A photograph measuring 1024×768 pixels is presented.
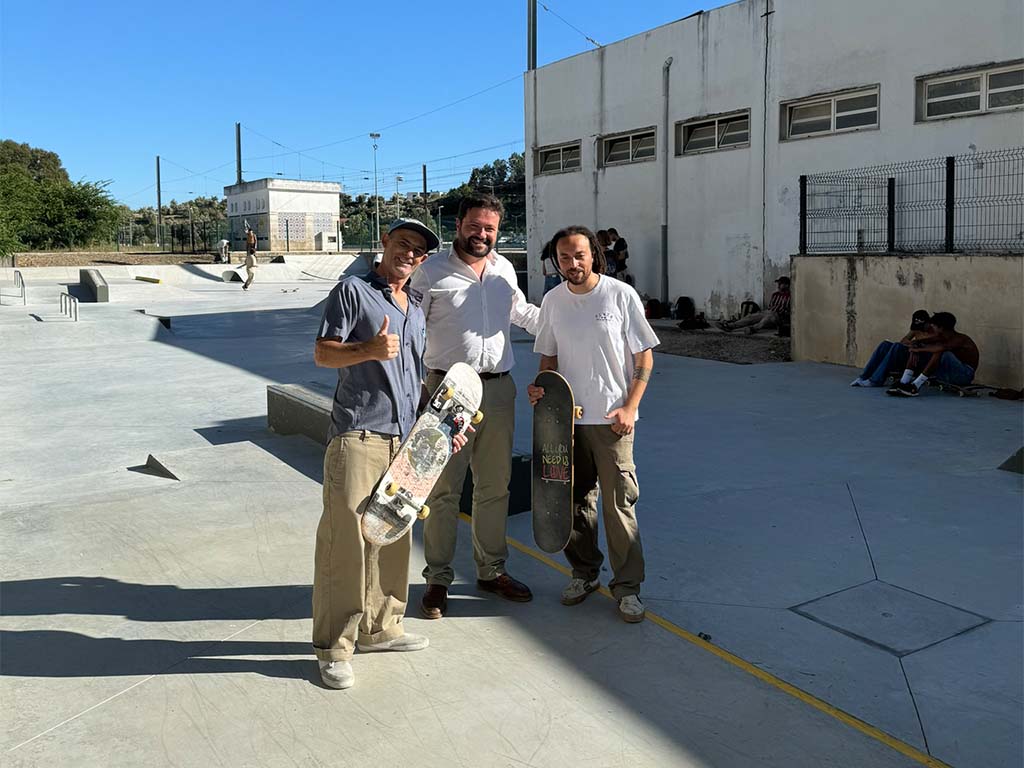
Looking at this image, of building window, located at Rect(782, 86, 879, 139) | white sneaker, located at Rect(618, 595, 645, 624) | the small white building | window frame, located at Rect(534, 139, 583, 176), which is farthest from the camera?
the small white building

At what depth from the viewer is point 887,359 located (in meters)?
9.96

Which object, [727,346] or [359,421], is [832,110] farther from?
[359,421]

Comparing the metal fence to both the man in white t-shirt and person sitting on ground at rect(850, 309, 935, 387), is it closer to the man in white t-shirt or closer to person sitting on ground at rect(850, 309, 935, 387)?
person sitting on ground at rect(850, 309, 935, 387)

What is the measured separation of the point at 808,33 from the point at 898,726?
575 inches

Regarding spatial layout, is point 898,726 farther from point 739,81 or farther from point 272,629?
point 739,81

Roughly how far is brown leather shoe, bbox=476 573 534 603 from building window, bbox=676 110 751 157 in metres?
→ 14.3

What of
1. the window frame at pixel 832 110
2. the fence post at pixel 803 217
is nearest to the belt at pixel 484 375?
the fence post at pixel 803 217

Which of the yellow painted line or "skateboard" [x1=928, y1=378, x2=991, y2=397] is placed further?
"skateboard" [x1=928, y1=378, x2=991, y2=397]

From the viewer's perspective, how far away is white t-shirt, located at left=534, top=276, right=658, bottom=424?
3799mm

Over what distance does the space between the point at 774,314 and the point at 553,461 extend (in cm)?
1242

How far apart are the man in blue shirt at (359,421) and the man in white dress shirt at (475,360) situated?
1.25ft

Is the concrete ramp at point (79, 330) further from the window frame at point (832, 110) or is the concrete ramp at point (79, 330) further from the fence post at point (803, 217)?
the window frame at point (832, 110)

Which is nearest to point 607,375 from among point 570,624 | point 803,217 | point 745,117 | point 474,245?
point 474,245

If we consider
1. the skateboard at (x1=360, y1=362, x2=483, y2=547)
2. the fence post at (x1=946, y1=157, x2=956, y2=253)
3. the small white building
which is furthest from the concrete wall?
the small white building
